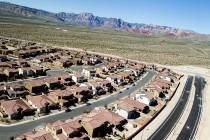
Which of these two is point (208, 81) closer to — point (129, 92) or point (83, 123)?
point (129, 92)

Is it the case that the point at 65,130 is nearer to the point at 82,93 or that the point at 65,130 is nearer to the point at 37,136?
the point at 37,136

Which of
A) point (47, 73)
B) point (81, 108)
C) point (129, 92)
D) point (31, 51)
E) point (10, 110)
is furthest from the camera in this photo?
point (31, 51)

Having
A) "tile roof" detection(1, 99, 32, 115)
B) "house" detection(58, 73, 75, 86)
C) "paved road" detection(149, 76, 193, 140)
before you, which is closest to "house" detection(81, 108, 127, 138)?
"paved road" detection(149, 76, 193, 140)

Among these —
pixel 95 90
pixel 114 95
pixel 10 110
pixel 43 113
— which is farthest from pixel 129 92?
pixel 10 110

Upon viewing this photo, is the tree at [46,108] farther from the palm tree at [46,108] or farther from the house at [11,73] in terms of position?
the house at [11,73]

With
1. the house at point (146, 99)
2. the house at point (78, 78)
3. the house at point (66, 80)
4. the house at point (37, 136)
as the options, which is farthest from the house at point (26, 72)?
the house at point (37, 136)

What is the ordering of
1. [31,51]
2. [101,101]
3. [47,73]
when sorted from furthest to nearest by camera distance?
[31,51], [47,73], [101,101]

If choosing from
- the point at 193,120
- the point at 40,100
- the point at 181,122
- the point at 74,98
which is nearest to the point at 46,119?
the point at 40,100
